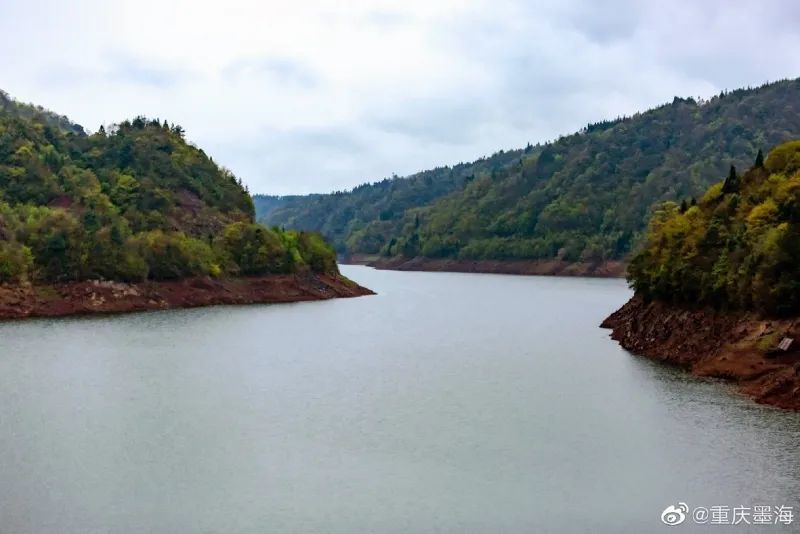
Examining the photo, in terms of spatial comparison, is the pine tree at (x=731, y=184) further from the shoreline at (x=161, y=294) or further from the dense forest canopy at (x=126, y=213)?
the dense forest canopy at (x=126, y=213)

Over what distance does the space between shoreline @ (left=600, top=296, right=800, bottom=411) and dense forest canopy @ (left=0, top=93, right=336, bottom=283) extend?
77.6 m

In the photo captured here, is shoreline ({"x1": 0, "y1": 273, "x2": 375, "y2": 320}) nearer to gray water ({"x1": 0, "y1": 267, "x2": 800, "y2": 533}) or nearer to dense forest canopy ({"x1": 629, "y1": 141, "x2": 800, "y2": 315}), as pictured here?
gray water ({"x1": 0, "y1": 267, "x2": 800, "y2": 533})

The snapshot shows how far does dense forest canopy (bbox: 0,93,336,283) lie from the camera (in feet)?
402

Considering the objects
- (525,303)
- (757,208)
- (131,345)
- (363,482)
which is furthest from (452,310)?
(363,482)

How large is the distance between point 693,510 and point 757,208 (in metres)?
39.6

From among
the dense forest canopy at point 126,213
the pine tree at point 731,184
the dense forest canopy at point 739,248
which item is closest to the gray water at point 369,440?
the dense forest canopy at point 739,248

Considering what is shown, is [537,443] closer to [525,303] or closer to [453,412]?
[453,412]

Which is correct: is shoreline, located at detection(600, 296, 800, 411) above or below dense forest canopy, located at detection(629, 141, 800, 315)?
below

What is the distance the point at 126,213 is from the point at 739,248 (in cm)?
11382

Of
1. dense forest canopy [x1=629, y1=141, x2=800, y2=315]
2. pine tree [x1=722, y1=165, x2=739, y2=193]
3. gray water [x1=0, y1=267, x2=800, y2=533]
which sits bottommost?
gray water [x1=0, y1=267, x2=800, y2=533]

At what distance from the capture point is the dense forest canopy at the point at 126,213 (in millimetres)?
122562

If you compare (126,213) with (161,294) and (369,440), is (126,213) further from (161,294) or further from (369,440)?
(369,440)

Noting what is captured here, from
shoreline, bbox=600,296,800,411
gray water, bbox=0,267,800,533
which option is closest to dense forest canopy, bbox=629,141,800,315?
shoreline, bbox=600,296,800,411

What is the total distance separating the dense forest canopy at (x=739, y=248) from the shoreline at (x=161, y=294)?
71.1 metres
